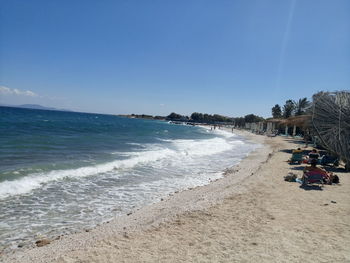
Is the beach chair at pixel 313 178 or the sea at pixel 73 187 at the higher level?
the beach chair at pixel 313 178

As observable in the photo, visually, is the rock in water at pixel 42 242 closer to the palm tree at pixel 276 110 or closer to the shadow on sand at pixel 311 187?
the shadow on sand at pixel 311 187

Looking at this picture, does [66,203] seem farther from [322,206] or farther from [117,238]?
[322,206]

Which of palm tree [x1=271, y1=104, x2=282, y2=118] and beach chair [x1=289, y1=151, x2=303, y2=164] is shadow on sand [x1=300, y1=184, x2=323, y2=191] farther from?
palm tree [x1=271, y1=104, x2=282, y2=118]

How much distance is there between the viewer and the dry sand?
4.01 meters

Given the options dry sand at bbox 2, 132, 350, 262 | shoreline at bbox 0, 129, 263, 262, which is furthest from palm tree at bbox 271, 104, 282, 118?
shoreline at bbox 0, 129, 263, 262

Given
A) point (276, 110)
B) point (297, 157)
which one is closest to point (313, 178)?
point (297, 157)

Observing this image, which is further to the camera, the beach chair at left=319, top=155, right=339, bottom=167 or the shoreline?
the beach chair at left=319, top=155, right=339, bottom=167

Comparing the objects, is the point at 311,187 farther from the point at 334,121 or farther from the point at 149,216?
the point at 149,216

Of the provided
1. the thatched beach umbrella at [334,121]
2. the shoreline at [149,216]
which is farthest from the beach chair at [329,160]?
the shoreline at [149,216]

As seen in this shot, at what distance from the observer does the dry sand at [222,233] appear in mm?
4008

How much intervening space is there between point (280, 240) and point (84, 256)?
349 cm

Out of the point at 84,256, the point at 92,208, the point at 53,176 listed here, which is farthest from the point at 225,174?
the point at 84,256

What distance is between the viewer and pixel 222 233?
483 centimetres

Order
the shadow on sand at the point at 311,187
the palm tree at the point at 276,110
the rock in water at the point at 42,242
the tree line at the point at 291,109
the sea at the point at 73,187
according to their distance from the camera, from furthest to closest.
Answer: the palm tree at the point at 276,110 → the tree line at the point at 291,109 → the shadow on sand at the point at 311,187 → the sea at the point at 73,187 → the rock in water at the point at 42,242
